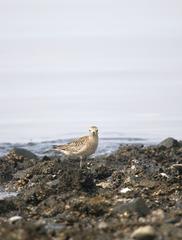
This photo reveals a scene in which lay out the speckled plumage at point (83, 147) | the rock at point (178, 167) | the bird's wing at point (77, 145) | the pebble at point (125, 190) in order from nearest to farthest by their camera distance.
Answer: the pebble at point (125, 190)
the rock at point (178, 167)
the speckled plumage at point (83, 147)
the bird's wing at point (77, 145)

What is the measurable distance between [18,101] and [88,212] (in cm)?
1733

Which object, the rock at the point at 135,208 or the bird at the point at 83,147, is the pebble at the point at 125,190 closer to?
the rock at the point at 135,208

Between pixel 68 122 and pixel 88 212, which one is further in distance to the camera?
pixel 68 122

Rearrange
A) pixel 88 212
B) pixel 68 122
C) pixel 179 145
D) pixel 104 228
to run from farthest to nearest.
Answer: pixel 68 122, pixel 179 145, pixel 88 212, pixel 104 228

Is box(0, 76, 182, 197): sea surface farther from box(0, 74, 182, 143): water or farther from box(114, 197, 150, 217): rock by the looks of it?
box(114, 197, 150, 217): rock

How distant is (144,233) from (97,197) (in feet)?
9.06

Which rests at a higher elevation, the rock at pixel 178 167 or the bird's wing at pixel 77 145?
the bird's wing at pixel 77 145

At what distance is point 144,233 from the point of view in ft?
23.7

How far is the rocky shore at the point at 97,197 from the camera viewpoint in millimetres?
7637

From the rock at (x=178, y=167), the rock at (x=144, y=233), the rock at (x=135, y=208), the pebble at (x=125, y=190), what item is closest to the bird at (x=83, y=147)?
the rock at (x=178, y=167)

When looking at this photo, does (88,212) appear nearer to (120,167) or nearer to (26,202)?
(26,202)

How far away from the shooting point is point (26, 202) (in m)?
10.9

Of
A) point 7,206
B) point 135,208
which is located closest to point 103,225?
point 135,208

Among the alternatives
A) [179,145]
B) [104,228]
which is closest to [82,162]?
[179,145]
